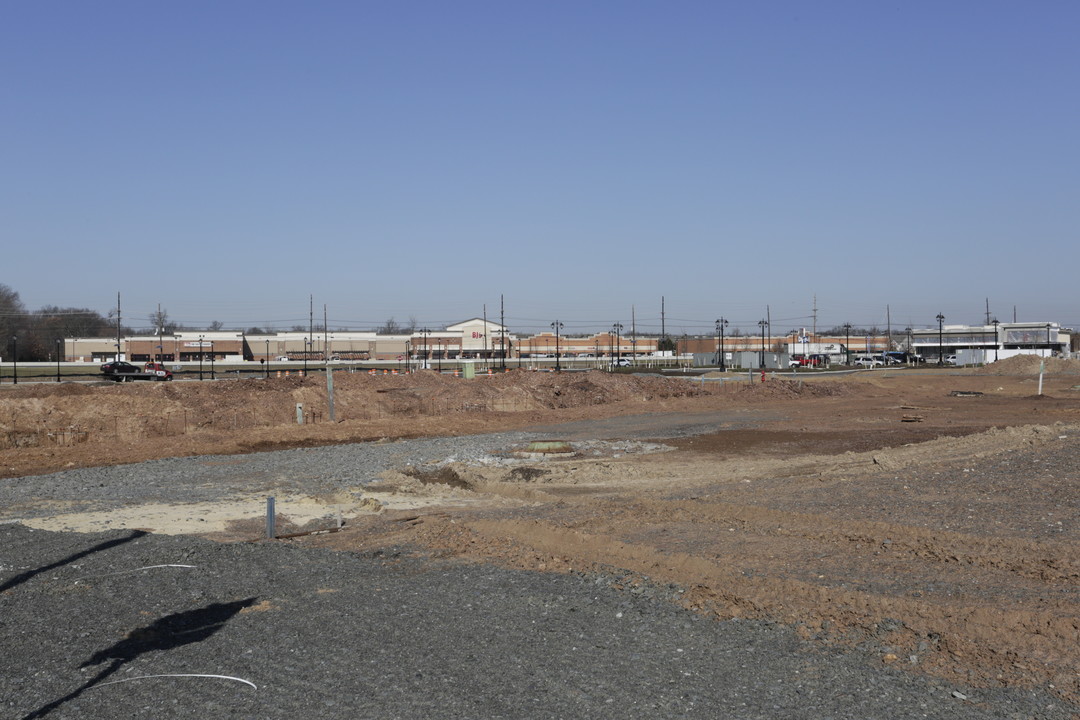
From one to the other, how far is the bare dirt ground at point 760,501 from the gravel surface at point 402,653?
0.83m

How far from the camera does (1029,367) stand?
80562mm

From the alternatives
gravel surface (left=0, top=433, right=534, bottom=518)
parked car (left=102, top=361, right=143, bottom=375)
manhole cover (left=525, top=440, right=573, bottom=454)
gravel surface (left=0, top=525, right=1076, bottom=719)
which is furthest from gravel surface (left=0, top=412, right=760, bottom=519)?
parked car (left=102, top=361, right=143, bottom=375)

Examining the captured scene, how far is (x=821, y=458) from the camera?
2458 centimetres

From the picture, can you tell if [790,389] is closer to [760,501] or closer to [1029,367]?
[1029,367]

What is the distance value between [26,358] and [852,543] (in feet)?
384

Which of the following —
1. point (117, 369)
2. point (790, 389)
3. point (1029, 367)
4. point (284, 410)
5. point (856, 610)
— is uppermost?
point (117, 369)

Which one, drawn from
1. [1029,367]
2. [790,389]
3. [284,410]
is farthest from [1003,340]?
[284,410]

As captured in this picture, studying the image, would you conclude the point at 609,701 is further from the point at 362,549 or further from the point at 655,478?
the point at 655,478

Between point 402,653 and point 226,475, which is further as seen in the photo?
point 226,475

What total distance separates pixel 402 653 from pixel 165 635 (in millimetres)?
2579

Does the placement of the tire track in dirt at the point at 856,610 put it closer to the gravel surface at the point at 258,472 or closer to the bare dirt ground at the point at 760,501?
the bare dirt ground at the point at 760,501

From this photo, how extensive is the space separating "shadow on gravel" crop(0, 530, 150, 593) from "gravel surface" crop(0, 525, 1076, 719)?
1.9 inches

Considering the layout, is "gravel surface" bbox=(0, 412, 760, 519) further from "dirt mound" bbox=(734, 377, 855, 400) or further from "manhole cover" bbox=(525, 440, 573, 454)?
"dirt mound" bbox=(734, 377, 855, 400)

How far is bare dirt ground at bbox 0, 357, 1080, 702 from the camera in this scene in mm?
9758
